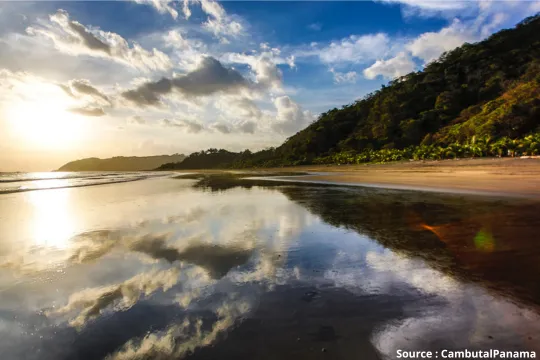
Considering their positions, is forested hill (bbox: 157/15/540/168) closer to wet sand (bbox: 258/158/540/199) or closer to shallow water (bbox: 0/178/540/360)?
wet sand (bbox: 258/158/540/199)

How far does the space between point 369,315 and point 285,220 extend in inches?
309

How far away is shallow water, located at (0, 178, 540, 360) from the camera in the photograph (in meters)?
3.46

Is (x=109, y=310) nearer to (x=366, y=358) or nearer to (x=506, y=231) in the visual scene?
(x=366, y=358)

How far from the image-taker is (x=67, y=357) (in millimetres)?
3375

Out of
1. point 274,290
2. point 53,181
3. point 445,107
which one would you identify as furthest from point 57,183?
point 445,107

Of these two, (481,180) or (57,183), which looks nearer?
(481,180)

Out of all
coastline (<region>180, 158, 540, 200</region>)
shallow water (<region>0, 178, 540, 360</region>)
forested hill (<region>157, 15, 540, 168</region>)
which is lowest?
coastline (<region>180, 158, 540, 200</region>)

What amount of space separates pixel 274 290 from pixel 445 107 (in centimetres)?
11436

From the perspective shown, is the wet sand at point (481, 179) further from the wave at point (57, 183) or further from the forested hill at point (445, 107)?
the wave at point (57, 183)

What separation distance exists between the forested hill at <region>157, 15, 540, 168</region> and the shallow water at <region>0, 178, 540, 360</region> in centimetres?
5478

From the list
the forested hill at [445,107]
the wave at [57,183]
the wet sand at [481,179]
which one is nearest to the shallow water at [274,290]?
the wet sand at [481,179]

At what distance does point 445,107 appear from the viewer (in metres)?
99.7

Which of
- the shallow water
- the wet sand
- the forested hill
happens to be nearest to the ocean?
the shallow water

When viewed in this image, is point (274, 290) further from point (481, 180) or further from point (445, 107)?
point (445, 107)
